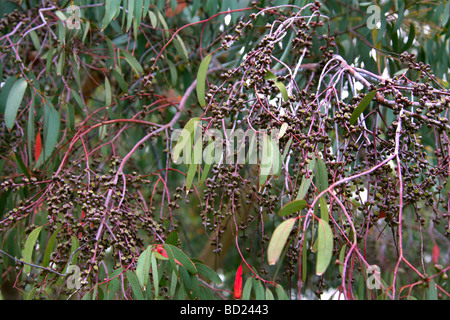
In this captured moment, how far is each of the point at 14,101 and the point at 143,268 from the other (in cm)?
76

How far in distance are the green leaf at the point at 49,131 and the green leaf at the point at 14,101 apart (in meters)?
0.09

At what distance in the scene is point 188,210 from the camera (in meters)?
3.49

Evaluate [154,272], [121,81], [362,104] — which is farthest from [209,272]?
[121,81]

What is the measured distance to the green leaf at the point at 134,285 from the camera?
3.46 ft

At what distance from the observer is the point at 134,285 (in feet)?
3.48

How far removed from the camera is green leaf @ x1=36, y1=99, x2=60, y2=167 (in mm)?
1436

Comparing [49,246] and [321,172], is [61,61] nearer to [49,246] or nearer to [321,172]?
[49,246]

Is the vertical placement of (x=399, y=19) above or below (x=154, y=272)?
above

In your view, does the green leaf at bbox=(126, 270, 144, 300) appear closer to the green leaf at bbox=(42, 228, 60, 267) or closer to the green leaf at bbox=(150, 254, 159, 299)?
the green leaf at bbox=(150, 254, 159, 299)

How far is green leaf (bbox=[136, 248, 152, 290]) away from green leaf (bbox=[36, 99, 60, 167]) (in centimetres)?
56

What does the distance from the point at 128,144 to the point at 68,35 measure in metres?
0.87

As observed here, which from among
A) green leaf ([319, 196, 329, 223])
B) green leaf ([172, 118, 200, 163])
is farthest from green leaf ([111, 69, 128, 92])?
green leaf ([319, 196, 329, 223])

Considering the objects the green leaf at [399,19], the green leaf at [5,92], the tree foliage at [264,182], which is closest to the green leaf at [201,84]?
the tree foliage at [264,182]

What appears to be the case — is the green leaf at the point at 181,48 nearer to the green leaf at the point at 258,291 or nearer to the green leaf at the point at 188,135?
the green leaf at the point at 188,135
